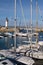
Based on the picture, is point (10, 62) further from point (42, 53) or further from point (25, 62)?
point (42, 53)

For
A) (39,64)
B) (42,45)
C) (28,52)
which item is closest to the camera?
(39,64)

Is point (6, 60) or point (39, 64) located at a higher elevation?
point (6, 60)

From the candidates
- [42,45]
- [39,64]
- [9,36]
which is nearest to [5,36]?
[9,36]

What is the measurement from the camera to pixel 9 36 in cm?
8831

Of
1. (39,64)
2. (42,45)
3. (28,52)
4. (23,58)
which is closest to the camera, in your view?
(23,58)

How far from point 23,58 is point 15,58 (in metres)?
0.85

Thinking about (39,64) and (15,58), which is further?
(39,64)

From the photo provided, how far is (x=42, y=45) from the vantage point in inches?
1216

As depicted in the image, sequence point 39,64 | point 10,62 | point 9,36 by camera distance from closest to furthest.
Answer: point 10,62, point 39,64, point 9,36

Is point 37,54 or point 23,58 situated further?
point 37,54

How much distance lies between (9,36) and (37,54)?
6306 centimetres

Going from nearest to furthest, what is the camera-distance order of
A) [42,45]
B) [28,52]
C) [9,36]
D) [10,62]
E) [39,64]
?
[10,62] < [39,64] < [28,52] < [42,45] < [9,36]

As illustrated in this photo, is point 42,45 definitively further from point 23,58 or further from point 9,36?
point 9,36

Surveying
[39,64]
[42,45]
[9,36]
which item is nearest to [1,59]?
[39,64]
